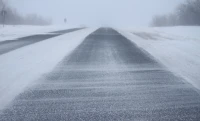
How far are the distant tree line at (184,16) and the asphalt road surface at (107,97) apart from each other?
159ft

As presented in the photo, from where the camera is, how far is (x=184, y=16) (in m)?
57.1

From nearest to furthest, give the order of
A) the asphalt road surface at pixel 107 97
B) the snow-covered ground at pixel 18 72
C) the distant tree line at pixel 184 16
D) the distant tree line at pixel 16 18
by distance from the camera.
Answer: the asphalt road surface at pixel 107 97 → the snow-covered ground at pixel 18 72 → the distant tree line at pixel 184 16 → the distant tree line at pixel 16 18

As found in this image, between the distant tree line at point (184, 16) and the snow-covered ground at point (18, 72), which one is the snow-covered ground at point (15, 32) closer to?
the snow-covered ground at point (18, 72)

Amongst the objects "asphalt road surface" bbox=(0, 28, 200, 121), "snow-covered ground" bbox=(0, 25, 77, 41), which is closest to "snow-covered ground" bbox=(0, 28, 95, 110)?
"asphalt road surface" bbox=(0, 28, 200, 121)

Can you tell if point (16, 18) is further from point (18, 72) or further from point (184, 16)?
point (18, 72)

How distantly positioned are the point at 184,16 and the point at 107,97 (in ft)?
186

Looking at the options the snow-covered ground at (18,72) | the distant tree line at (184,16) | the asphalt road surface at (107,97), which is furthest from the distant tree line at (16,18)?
the asphalt road surface at (107,97)

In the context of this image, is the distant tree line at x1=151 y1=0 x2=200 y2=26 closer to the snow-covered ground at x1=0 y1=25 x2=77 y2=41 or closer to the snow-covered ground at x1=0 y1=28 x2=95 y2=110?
the snow-covered ground at x1=0 y1=25 x2=77 y2=41

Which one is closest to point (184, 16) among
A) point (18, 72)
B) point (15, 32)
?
point (15, 32)

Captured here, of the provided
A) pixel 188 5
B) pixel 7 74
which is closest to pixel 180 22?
pixel 188 5

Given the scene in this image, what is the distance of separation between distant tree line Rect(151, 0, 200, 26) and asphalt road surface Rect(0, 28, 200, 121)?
159 feet

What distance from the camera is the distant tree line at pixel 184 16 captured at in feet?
173

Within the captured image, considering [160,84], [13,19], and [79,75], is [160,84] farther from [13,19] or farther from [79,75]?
[13,19]

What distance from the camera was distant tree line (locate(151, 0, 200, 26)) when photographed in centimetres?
5262
